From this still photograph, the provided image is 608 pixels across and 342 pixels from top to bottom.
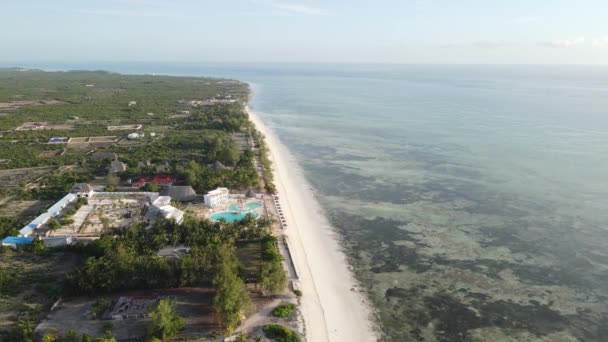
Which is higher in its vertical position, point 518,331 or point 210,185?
point 210,185

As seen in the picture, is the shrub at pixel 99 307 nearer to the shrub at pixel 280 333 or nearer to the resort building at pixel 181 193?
the shrub at pixel 280 333

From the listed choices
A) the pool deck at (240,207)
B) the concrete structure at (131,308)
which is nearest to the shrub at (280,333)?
the concrete structure at (131,308)

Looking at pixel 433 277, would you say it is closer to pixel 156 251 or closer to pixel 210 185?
pixel 156 251

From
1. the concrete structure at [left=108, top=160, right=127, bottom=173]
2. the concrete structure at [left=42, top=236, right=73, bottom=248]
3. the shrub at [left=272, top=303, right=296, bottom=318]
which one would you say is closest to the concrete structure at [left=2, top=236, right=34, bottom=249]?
the concrete structure at [left=42, top=236, right=73, bottom=248]

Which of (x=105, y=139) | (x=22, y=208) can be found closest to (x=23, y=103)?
(x=105, y=139)

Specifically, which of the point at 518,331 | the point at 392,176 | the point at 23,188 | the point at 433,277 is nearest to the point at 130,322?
the point at 433,277

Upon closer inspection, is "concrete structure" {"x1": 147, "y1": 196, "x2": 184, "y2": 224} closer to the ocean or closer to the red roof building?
the red roof building

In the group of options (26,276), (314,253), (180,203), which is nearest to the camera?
(26,276)
